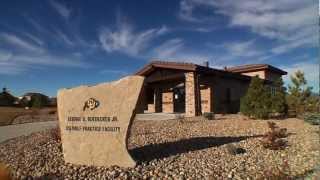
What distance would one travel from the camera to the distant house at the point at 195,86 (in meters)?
21.9

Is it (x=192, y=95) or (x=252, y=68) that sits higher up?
(x=252, y=68)

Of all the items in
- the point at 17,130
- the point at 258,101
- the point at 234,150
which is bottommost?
the point at 234,150

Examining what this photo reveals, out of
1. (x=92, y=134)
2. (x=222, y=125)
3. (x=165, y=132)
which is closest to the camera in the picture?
(x=92, y=134)

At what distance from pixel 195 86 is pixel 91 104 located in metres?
14.1

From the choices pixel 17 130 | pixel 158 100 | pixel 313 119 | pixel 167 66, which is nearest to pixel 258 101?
pixel 313 119

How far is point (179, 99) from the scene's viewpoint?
27.9 m

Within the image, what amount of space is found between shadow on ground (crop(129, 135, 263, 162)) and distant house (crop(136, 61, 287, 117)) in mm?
9227

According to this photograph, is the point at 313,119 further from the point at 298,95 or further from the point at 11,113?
the point at 11,113

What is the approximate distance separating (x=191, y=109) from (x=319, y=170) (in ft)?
47.5

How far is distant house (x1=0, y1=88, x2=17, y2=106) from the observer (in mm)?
50722

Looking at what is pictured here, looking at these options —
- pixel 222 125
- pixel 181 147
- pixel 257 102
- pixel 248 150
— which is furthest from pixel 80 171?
pixel 257 102

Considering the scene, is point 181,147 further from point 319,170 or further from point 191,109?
point 191,109

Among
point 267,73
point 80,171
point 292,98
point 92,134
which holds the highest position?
point 267,73

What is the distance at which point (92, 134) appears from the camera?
8086 millimetres
